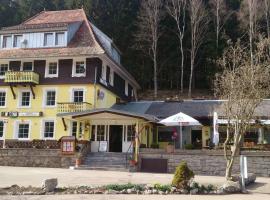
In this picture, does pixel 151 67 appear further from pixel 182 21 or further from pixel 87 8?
pixel 87 8

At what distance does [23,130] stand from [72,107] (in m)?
4.45

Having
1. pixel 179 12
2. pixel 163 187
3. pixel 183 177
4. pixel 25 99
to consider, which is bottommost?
pixel 163 187

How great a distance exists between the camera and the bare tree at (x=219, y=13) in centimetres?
4431

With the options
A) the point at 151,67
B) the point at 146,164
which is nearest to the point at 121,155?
the point at 146,164

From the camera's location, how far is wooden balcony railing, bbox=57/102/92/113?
28.5 metres

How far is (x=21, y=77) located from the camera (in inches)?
1185

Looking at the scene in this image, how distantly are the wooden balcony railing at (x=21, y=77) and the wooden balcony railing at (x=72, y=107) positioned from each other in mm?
2616

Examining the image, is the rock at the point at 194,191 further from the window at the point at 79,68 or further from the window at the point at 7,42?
Result: the window at the point at 7,42

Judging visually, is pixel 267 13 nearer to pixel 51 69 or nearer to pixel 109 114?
pixel 51 69

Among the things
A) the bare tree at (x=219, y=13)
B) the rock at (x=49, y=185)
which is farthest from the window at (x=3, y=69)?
the bare tree at (x=219, y=13)

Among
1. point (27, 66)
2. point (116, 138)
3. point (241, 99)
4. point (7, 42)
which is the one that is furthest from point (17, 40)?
point (241, 99)

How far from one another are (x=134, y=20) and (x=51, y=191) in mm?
37327

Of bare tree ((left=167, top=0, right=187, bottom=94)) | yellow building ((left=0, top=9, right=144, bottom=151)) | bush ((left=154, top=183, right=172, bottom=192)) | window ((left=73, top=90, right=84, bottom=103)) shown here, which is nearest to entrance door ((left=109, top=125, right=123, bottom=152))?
yellow building ((left=0, top=9, right=144, bottom=151))

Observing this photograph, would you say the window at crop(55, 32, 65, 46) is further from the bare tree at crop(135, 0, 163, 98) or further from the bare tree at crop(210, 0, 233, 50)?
the bare tree at crop(210, 0, 233, 50)
